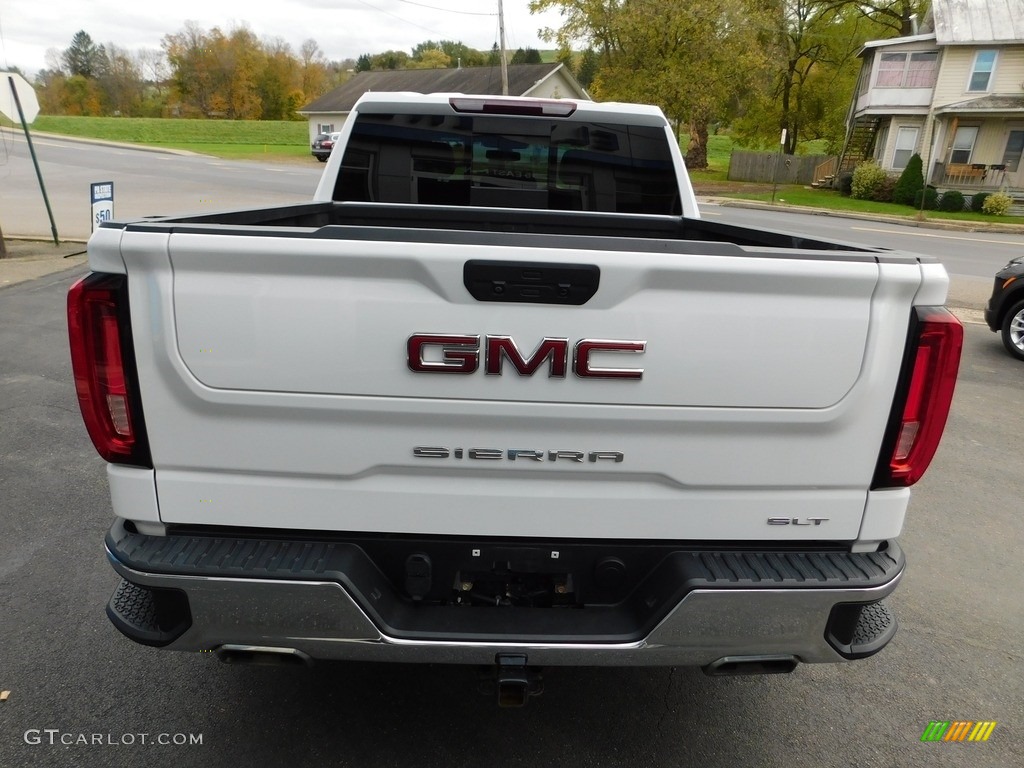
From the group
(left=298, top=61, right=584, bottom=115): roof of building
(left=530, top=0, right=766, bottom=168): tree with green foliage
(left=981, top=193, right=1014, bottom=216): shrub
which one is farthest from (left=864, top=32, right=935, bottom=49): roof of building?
(left=298, top=61, right=584, bottom=115): roof of building

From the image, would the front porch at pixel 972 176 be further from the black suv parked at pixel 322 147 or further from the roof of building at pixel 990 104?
the black suv parked at pixel 322 147

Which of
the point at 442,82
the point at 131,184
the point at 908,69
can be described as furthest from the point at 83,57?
the point at 908,69

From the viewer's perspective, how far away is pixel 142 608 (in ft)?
7.00

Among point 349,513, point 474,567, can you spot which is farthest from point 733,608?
point 349,513

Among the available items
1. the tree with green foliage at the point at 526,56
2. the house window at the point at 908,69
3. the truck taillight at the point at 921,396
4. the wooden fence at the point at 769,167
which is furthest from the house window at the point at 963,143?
the tree with green foliage at the point at 526,56

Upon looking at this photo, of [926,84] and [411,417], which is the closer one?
[411,417]

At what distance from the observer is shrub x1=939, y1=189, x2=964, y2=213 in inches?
1091

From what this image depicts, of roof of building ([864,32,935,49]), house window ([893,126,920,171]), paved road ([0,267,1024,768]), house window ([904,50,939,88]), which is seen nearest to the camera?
paved road ([0,267,1024,768])

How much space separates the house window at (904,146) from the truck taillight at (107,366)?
3830 centimetres

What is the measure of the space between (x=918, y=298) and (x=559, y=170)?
2.67 m

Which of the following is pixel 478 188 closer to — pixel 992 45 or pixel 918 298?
pixel 918 298

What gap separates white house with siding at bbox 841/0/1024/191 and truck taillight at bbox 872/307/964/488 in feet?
115

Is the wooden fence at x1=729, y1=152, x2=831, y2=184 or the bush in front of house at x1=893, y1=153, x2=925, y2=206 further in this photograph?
the wooden fence at x1=729, y1=152, x2=831, y2=184

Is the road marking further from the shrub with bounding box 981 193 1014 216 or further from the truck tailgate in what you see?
the truck tailgate
